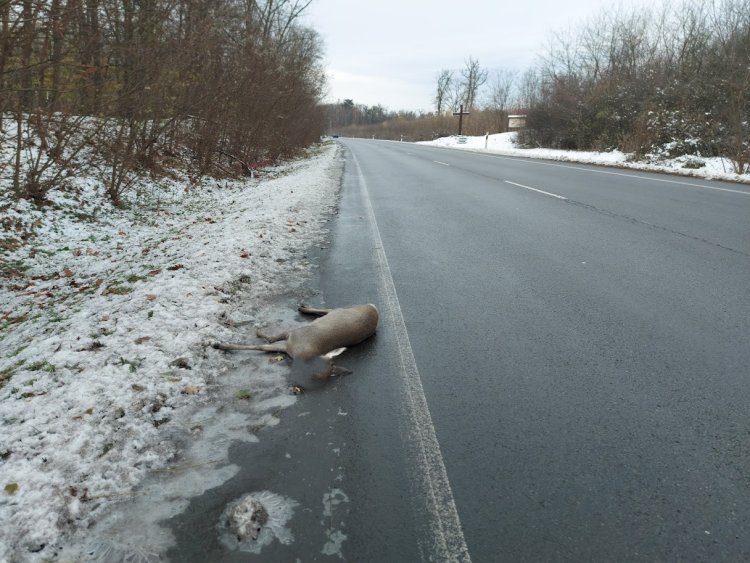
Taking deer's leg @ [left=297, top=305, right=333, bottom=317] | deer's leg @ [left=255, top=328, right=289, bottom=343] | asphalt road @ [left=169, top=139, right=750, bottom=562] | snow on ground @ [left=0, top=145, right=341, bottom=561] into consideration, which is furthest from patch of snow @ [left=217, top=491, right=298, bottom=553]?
deer's leg @ [left=297, top=305, right=333, bottom=317]

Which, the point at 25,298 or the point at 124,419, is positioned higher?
the point at 124,419

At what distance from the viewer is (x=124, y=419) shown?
9.78 ft

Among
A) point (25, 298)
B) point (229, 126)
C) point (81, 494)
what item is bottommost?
point (25, 298)

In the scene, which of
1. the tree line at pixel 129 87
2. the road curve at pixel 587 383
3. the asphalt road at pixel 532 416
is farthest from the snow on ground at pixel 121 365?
the tree line at pixel 129 87

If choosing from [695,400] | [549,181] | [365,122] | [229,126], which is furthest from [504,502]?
[365,122]

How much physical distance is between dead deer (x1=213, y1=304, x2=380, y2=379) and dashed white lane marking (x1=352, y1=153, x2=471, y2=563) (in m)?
0.34

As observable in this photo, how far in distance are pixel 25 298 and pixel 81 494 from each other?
5063 mm

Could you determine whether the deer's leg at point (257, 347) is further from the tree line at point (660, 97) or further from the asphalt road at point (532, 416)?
the tree line at point (660, 97)

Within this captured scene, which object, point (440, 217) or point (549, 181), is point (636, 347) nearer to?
point (440, 217)

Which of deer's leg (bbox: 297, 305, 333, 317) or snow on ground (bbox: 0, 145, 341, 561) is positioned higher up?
deer's leg (bbox: 297, 305, 333, 317)

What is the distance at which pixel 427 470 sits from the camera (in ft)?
8.64

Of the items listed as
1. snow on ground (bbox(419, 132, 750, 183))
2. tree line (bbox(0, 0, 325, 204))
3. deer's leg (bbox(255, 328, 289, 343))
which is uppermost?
tree line (bbox(0, 0, 325, 204))

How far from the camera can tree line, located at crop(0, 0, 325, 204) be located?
683 centimetres

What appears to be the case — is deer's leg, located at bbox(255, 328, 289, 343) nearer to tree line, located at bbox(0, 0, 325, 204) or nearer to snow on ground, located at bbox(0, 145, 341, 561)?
snow on ground, located at bbox(0, 145, 341, 561)
